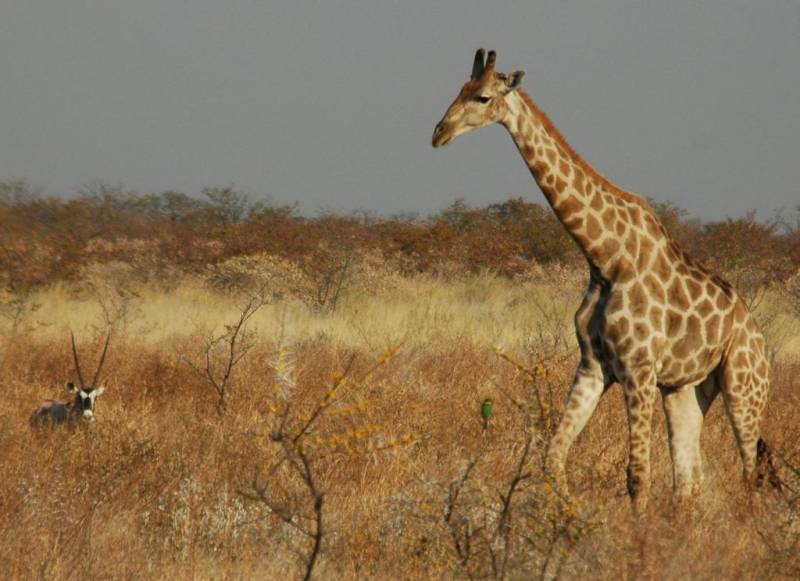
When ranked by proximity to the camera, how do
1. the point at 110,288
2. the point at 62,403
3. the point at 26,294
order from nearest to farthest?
1. the point at 62,403
2. the point at 26,294
3. the point at 110,288

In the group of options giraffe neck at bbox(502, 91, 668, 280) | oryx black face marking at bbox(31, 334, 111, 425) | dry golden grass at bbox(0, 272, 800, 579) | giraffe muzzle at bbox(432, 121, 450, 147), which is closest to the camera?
dry golden grass at bbox(0, 272, 800, 579)

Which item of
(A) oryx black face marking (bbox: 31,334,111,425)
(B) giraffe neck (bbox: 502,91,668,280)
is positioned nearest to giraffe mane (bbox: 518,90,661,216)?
(B) giraffe neck (bbox: 502,91,668,280)

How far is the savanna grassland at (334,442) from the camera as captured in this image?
177 inches

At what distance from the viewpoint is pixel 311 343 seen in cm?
1156

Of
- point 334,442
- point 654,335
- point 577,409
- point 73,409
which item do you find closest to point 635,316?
point 654,335

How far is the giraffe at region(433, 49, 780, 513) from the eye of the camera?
18.8ft

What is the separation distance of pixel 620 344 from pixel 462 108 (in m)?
1.50

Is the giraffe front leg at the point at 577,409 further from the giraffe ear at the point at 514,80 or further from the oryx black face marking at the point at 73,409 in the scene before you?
the oryx black face marking at the point at 73,409

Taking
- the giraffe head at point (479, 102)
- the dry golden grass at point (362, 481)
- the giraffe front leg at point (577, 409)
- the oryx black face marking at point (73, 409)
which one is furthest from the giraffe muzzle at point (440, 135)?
the oryx black face marking at point (73, 409)

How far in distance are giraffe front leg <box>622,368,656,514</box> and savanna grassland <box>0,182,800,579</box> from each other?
18cm

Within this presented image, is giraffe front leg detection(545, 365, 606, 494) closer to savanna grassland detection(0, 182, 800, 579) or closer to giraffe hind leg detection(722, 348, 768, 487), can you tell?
savanna grassland detection(0, 182, 800, 579)

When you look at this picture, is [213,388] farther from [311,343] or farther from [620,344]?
[620,344]

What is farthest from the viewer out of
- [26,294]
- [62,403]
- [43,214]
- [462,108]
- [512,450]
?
[43,214]

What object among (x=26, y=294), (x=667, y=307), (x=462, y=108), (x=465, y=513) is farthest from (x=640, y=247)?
(x=26, y=294)
